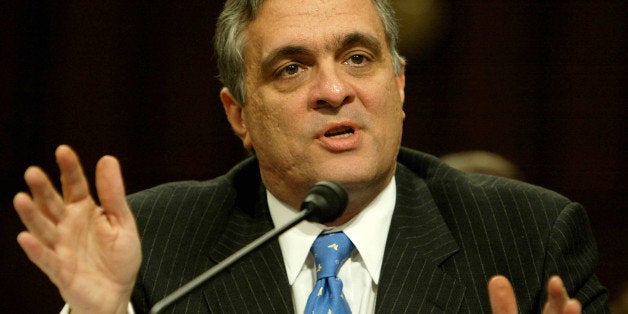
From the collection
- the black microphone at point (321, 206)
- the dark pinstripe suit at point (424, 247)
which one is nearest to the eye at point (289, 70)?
the dark pinstripe suit at point (424, 247)

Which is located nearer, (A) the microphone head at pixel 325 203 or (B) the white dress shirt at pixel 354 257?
(A) the microphone head at pixel 325 203

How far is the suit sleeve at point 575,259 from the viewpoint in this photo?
207 cm

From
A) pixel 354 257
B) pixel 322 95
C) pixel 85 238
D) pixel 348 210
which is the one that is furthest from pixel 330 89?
pixel 85 238

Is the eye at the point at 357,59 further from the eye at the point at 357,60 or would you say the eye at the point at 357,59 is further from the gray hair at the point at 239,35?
the gray hair at the point at 239,35

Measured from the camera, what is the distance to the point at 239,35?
240cm

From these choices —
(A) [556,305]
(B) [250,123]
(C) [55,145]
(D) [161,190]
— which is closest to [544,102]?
(B) [250,123]

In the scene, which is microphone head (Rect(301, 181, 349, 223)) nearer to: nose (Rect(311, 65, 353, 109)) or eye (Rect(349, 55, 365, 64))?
nose (Rect(311, 65, 353, 109))

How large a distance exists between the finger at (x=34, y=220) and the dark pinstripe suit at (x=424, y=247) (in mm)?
535

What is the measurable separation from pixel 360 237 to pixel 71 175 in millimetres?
819

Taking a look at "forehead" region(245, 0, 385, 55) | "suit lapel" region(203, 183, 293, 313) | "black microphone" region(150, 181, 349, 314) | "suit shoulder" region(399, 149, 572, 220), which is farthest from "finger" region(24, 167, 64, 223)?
"suit shoulder" region(399, 149, 572, 220)

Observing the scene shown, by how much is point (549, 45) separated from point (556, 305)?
5.15ft

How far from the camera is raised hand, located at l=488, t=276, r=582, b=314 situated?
1507 millimetres

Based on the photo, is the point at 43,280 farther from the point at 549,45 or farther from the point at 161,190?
the point at 549,45

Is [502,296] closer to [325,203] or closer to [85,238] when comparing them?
[325,203]
